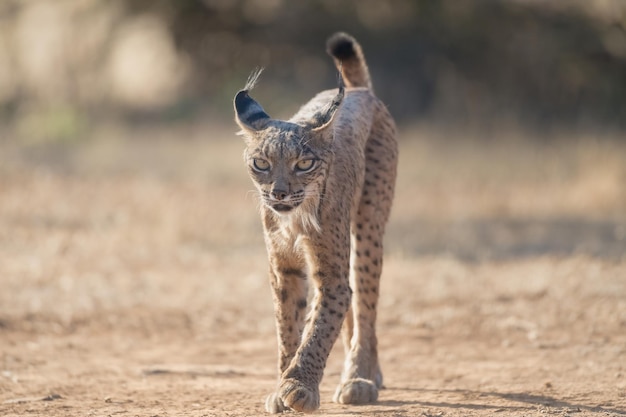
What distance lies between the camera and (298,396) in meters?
5.19

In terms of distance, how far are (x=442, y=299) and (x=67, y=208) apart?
236 inches

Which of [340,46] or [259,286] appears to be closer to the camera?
[340,46]

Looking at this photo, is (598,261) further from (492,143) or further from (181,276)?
(492,143)

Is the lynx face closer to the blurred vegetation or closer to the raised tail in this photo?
the raised tail

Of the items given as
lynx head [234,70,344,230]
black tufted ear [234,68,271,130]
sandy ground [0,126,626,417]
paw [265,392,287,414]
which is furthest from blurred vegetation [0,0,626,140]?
paw [265,392,287,414]

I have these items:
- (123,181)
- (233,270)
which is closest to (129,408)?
(233,270)

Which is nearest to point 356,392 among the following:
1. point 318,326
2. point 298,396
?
point 318,326

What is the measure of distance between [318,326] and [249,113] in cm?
128

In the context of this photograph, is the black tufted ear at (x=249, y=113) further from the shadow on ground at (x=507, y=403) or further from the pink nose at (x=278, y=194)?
the shadow on ground at (x=507, y=403)

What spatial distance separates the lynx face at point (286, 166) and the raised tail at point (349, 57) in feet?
5.77

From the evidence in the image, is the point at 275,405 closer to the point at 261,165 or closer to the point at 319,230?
the point at 319,230

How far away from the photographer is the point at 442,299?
9211 mm

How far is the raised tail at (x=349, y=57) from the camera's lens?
7215 millimetres

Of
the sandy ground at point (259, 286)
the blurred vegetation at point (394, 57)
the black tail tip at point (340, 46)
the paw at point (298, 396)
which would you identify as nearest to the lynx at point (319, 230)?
the paw at point (298, 396)
